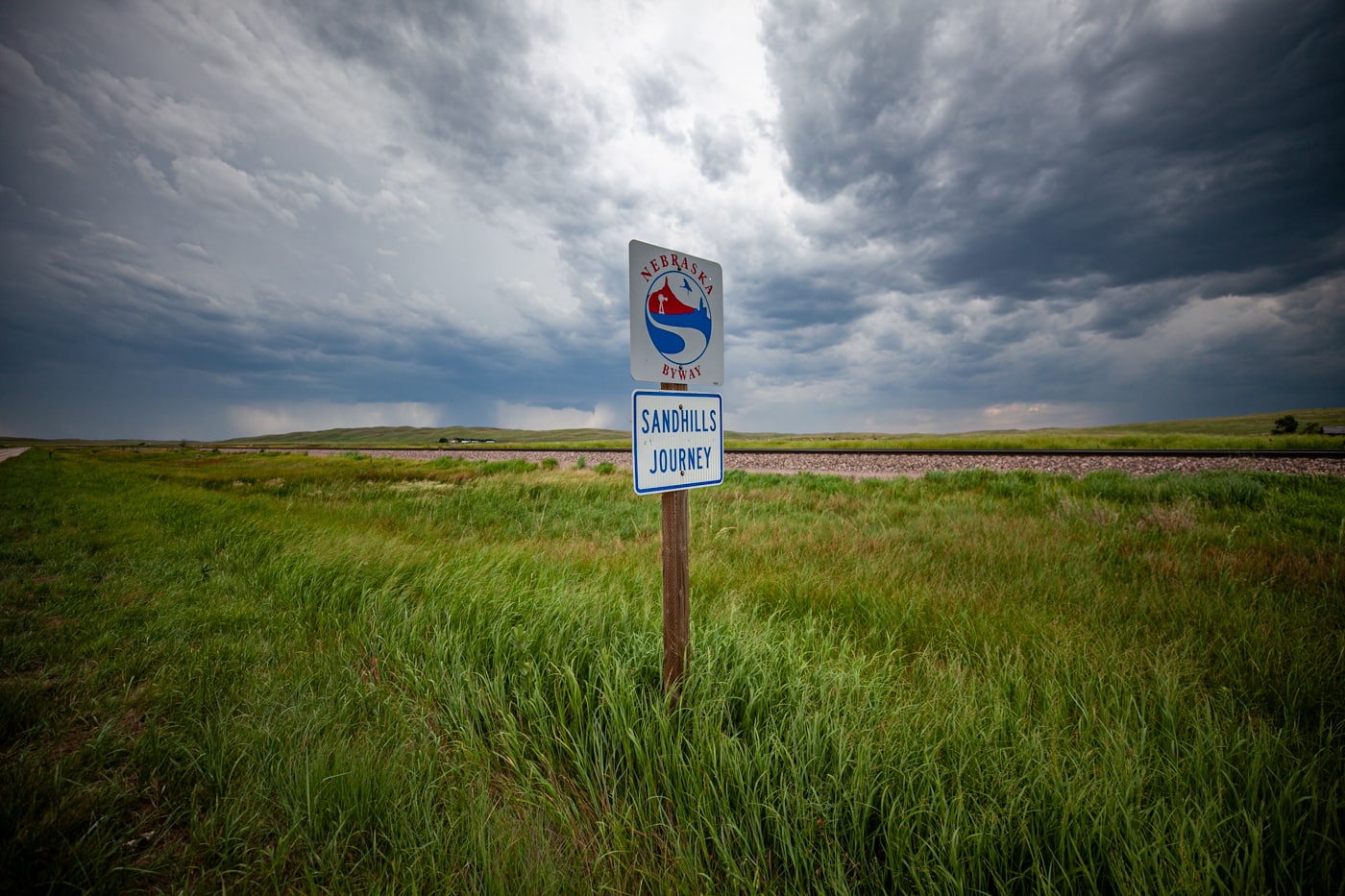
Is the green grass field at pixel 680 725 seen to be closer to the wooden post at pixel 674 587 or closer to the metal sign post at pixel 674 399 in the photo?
the wooden post at pixel 674 587

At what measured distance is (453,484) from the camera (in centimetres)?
1588

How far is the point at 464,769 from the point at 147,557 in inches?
280

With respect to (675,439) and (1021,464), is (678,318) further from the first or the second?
(1021,464)

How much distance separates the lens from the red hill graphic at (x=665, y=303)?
2836 mm

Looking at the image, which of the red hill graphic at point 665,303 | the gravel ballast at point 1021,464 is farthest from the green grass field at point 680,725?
the gravel ballast at point 1021,464

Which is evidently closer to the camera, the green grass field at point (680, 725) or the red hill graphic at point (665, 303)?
the green grass field at point (680, 725)

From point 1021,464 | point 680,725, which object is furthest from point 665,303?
point 1021,464

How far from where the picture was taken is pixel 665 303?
2.89 m

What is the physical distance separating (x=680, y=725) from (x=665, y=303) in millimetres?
2287

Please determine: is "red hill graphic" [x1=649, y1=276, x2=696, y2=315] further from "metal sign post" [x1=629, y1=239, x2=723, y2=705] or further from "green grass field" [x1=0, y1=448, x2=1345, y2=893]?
"green grass field" [x1=0, y1=448, x2=1345, y2=893]

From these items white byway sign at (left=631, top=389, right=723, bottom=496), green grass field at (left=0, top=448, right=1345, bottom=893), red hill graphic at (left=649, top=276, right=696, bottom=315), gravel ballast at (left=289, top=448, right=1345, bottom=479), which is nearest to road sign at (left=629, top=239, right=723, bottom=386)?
red hill graphic at (left=649, top=276, right=696, bottom=315)

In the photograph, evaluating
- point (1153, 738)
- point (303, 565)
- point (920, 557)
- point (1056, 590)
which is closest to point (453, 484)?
point (303, 565)

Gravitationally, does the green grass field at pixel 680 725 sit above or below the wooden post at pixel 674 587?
below

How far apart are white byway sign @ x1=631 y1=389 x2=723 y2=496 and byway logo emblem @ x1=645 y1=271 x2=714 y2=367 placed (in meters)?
0.26
